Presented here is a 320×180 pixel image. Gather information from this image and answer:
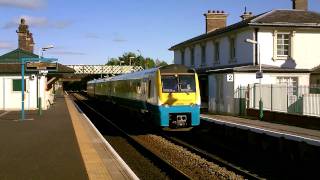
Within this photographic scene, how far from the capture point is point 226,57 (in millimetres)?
35844

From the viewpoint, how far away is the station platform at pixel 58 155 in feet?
33.5

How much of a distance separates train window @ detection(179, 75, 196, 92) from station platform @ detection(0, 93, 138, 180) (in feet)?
12.4

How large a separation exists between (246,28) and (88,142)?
18.9m

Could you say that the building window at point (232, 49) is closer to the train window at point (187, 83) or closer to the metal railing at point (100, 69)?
the train window at point (187, 83)

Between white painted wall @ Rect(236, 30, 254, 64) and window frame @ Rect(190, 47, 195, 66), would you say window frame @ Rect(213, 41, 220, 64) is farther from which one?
window frame @ Rect(190, 47, 195, 66)

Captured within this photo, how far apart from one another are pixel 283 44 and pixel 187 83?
15.1m

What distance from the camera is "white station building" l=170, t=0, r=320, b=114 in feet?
101

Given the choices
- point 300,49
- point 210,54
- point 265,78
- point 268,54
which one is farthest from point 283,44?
point 210,54

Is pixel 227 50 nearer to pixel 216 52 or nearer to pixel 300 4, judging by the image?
pixel 216 52

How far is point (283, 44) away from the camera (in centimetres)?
3294

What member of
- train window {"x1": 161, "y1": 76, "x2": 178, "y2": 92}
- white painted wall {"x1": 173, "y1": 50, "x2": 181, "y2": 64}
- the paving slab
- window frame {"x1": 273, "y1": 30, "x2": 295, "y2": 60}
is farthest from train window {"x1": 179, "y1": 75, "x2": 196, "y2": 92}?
white painted wall {"x1": 173, "y1": 50, "x2": 181, "y2": 64}

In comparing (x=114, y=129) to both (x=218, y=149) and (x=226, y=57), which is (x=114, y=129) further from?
(x=226, y=57)

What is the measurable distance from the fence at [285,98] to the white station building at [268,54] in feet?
4.51

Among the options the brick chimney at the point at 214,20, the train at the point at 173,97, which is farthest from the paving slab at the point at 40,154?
the brick chimney at the point at 214,20
